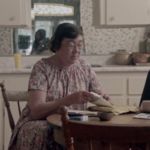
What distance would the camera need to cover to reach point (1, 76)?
3154mm

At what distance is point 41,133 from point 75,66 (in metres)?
0.60

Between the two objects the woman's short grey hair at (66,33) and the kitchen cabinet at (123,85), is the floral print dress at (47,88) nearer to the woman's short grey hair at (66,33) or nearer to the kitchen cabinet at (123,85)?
the woman's short grey hair at (66,33)

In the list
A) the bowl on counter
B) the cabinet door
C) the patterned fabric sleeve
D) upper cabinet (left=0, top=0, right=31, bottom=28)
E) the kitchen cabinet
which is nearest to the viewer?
the patterned fabric sleeve

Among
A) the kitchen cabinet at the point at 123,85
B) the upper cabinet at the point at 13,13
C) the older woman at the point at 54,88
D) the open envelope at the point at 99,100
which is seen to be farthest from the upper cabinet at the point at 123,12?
the open envelope at the point at 99,100

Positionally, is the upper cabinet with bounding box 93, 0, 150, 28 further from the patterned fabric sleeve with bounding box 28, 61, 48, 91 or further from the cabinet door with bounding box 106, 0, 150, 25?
the patterned fabric sleeve with bounding box 28, 61, 48, 91

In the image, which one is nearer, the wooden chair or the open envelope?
the wooden chair

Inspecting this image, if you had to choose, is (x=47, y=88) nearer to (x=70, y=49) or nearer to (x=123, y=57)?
(x=70, y=49)

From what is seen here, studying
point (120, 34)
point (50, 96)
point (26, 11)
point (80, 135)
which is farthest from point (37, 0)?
point (80, 135)

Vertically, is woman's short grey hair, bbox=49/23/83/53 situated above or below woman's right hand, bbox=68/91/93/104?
above

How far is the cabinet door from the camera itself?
138 inches

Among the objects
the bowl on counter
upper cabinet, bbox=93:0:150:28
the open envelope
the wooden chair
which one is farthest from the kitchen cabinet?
the wooden chair

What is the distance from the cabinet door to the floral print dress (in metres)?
1.54

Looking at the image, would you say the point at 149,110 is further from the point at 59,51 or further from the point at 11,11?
the point at 11,11

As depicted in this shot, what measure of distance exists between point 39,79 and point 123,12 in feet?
6.35
